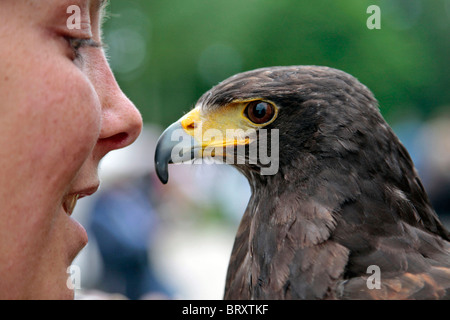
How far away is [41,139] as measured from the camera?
1282 millimetres

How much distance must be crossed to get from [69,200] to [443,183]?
18.6 feet

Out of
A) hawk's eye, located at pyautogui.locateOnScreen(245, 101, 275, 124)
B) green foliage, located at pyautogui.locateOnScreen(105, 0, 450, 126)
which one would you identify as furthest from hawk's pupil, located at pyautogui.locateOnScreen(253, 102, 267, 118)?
green foliage, located at pyautogui.locateOnScreen(105, 0, 450, 126)

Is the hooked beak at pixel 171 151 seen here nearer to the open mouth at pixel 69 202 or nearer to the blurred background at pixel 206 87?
the blurred background at pixel 206 87

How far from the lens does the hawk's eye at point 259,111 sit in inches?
78.4

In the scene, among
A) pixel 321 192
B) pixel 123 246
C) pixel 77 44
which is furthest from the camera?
pixel 123 246

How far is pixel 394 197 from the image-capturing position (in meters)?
1.88

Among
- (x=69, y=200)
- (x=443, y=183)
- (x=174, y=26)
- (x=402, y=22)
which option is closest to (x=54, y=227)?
(x=69, y=200)

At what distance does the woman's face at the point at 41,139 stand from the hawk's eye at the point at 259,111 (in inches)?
27.4

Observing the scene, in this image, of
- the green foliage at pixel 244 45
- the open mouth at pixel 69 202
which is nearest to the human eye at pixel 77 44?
Answer: the open mouth at pixel 69 202

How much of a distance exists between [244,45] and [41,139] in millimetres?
9273

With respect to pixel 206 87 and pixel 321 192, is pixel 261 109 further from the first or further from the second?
pixel 206 87

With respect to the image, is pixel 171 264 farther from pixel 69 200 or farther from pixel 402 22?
pixel 402 22

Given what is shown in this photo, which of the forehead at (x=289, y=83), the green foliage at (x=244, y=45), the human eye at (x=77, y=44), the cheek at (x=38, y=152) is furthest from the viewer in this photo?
the green foliage at (x=244, y=45)

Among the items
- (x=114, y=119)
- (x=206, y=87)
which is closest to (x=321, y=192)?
(x=114, y=119)
